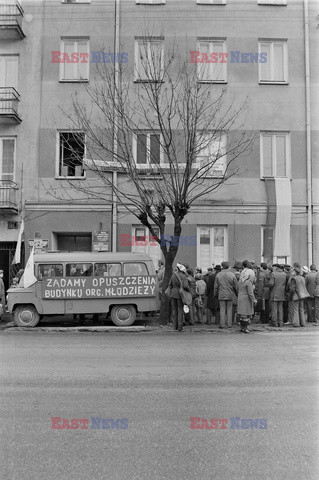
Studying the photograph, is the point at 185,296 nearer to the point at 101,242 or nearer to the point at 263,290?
the point at 263,290

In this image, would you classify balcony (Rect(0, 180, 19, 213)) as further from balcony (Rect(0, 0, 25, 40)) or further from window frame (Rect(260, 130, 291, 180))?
window frame (Rect(260, 130, 291, 180))

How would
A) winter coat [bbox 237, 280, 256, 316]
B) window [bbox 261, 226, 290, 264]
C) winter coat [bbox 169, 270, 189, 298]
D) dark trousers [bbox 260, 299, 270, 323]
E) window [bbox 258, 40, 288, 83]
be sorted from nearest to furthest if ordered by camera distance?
winter coat [bbox 237, 280, 256, 316], winter coat [bbox 169, 270, 189, 298], dark trousers [bbox 260, 299, 270, 323], window [bbox 261, 226, 290, 264], window [bbox 258, 40, 288, 83]

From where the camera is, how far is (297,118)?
1769cm

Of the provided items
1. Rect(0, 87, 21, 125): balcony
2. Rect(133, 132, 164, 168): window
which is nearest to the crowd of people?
Rect(133, 132, 164, 168): window

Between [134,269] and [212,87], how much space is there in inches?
335

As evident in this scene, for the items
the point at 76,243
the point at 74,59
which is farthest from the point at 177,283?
the point at 74,59

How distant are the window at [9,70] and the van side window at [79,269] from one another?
29.1ft

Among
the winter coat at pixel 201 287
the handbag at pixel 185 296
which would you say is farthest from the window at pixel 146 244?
the handbag at pixel 185 296

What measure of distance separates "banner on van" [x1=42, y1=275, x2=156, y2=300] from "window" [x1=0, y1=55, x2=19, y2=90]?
921 cm

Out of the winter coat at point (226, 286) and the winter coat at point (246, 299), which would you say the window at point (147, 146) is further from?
the winter coat at point (246, 299)

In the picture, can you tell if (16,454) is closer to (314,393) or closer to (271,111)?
(314,393)

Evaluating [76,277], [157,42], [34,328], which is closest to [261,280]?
[76,277]

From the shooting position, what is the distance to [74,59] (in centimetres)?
1784

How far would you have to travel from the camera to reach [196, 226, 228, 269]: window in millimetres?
17438
